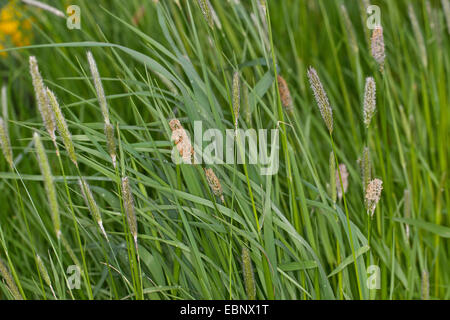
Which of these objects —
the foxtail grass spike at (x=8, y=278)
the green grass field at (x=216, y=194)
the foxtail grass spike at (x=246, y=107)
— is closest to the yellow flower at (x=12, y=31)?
the green grass field at (x=216, y=194)

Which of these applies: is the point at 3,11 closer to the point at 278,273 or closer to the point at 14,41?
the point at 14,41

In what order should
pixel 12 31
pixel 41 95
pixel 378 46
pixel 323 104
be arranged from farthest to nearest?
1. pixel 12 31
2. pixel 378 46
3. pixel 323 104
4. pixel 41 95

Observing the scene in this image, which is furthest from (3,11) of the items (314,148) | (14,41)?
(314,148)

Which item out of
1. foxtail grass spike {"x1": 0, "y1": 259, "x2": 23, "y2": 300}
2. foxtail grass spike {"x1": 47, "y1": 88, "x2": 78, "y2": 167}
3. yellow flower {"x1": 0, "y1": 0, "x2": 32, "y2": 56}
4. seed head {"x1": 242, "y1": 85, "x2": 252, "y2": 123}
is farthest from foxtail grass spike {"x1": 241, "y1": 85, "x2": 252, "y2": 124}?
yellow flower {"x1": 0, "y1": 0, "x2": 32, "y2": 56}

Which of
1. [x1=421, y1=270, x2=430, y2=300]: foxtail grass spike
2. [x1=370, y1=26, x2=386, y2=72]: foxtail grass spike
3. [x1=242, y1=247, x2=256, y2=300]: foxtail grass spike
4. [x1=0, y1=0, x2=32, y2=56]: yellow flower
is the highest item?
[x1=0, y1=0, x2=32, y2=56]: yellow flower

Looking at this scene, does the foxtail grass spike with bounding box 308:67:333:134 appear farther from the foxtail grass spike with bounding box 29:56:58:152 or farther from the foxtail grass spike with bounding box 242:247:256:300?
the foxtail grass spike with bounding box 29:56:58:152

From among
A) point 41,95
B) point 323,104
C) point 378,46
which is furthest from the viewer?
point 378,46

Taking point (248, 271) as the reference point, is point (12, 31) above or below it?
above

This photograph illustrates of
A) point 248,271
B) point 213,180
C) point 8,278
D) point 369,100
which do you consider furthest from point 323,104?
point 8,278

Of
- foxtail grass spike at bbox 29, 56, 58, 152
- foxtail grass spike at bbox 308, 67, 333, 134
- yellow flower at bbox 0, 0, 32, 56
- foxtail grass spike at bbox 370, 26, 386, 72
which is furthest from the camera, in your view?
yellow flower at bbox 0, 0, 32, 56

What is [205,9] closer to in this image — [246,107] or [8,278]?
[246,107]

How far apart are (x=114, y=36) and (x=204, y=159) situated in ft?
3.32

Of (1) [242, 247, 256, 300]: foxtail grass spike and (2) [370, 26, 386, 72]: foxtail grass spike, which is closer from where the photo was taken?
(1) [242, 247, 256, 300]: foxtail grass spike

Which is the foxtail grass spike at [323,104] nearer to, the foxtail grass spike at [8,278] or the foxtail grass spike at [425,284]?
the foxtail grass spike at [425,284]
